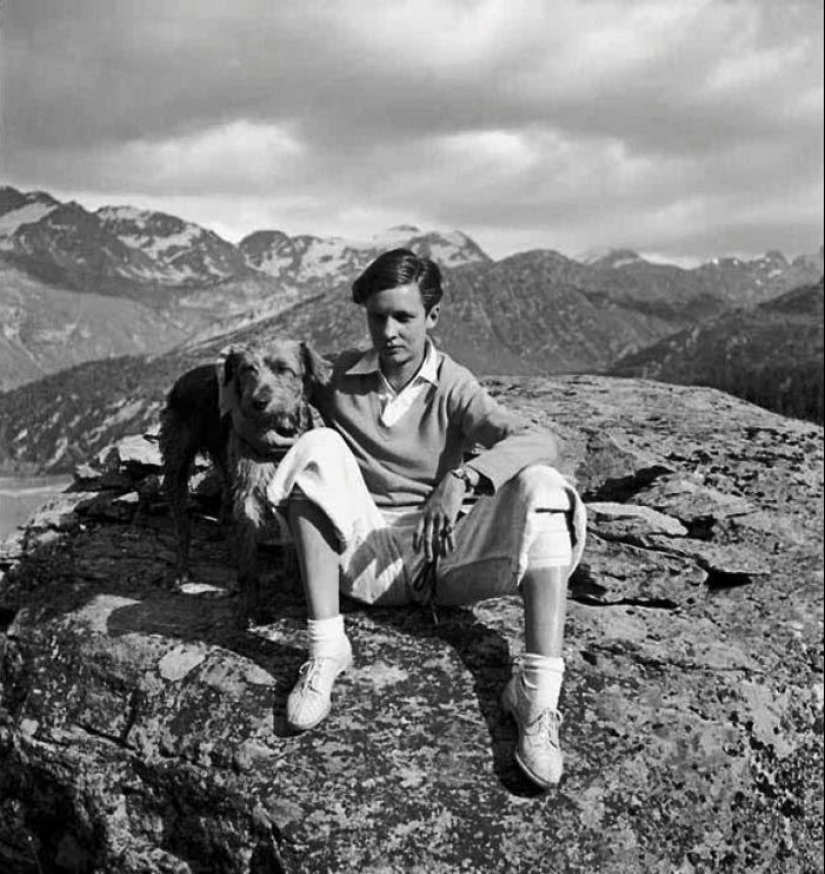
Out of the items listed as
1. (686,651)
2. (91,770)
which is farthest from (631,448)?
(91,770)

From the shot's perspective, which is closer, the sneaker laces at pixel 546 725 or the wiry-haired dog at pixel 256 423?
the sneaker laces at pixel 546 725

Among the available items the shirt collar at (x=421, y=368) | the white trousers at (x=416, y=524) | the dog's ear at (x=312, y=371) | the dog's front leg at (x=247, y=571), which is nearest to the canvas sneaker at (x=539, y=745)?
the white trousers at (x=416, y=524)

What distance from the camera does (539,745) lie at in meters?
5.85

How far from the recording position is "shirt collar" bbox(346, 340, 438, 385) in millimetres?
6992

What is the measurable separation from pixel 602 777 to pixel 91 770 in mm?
3930

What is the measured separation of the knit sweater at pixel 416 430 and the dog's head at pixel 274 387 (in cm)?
37

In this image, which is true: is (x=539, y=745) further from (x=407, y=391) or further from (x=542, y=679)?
(x=407, y=391)

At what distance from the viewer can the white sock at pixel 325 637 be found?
640 cm

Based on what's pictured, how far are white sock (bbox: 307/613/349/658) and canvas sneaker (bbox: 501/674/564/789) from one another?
1.42 m

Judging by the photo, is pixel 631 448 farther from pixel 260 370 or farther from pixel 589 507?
pixel 260 370

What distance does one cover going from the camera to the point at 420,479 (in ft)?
23.2

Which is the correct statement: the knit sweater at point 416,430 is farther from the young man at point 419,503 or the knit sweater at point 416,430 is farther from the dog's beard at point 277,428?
the dog's beard at point 277,428

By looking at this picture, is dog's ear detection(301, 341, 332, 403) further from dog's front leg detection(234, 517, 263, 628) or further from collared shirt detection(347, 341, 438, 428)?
dog's front leg detection(234, 517, 263, 628)


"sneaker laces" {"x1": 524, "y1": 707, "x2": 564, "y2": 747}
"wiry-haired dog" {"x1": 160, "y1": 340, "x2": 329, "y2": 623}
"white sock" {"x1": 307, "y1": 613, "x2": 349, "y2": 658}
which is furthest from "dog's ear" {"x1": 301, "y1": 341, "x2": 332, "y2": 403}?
"sneaker laces" {"x1": 524, "y1": 707, "x2": 564, "y2": 747}
